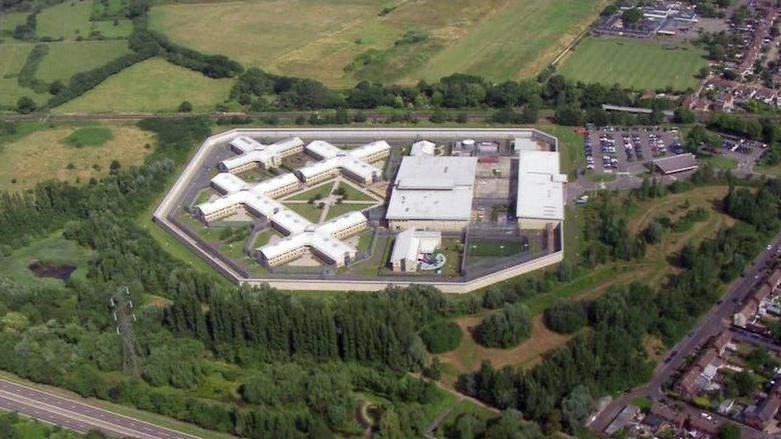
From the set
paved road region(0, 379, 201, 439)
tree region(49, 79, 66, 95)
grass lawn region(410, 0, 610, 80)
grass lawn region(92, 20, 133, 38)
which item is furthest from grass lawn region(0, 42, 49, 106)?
paved road region(0, 379, 201, 439)

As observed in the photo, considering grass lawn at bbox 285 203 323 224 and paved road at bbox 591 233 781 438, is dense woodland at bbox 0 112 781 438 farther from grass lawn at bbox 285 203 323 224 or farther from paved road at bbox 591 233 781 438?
A: grass lawn at bbox 285 203 323 224

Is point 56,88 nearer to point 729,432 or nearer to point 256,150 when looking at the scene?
point 256,150

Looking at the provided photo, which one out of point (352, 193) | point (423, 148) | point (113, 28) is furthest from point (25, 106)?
point (423, 148)

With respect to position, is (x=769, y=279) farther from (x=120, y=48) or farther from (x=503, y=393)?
(x=120, y=48)

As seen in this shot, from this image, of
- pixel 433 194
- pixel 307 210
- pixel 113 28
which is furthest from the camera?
pixel 113 28

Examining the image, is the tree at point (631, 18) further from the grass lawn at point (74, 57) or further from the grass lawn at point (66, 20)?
the grass lawn at point (66, 20)

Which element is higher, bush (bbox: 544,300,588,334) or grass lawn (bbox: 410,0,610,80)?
grass lawn (bbox: 410,0,610,80)

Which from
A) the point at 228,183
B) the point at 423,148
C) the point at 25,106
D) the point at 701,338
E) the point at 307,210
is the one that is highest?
the point at 25,106

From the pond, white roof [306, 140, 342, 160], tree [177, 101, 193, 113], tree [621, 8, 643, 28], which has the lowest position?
the pond
